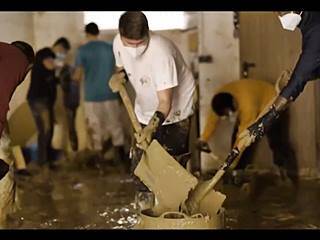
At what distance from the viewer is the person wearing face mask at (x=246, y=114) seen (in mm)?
4832

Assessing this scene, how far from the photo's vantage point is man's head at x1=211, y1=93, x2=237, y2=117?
4.86 meters

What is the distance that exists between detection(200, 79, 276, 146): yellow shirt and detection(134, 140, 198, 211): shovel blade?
4.41ft

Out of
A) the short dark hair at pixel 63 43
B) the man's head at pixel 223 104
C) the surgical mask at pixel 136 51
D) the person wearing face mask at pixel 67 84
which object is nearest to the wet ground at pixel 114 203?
the man's head at pixel 223 104

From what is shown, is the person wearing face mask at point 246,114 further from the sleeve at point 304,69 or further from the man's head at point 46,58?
the man's head at point 46,58

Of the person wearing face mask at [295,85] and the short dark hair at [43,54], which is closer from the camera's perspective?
the person wearing face mask at [295,85]

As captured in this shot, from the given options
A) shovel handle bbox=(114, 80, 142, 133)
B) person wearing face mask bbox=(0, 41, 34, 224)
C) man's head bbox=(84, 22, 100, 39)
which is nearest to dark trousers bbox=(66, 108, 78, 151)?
man's head bbox=(84, 22, 100, 39)

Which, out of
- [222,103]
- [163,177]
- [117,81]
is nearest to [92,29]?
[222,103]

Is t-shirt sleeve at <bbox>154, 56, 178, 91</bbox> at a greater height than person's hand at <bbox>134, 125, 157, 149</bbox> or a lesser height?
greater

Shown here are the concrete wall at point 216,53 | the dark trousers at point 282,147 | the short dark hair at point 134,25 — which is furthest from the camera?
the concrete wall at point 216,53

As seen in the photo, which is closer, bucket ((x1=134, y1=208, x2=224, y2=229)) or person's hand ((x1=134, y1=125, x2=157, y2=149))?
bucket ((x1=134, y1=208, x2=224, y2=229))

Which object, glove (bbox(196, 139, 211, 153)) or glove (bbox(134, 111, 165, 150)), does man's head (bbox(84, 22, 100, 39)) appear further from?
glove (bbox(134, 111, 165, 150))

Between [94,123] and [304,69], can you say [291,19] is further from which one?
[94,123]

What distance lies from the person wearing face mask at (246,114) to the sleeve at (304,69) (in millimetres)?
1194

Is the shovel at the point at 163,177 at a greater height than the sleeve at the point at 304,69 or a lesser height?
lesser
